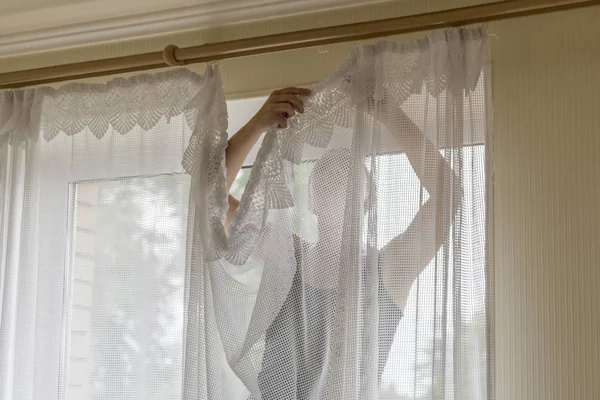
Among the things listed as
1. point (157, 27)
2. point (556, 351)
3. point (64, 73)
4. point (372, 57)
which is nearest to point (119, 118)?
point (64, 73)

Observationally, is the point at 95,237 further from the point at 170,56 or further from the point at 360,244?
the point at 360,244

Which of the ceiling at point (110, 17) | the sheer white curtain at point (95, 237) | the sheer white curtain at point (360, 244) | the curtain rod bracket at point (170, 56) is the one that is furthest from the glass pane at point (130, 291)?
the ceiling at point (110, 17)

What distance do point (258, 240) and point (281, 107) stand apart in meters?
0.26

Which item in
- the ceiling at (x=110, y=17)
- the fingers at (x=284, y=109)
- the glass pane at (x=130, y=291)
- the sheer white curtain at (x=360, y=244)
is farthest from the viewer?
the ceiling at (x=110, y=17)

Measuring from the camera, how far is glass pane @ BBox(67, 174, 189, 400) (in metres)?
1.82

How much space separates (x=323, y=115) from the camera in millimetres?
1714

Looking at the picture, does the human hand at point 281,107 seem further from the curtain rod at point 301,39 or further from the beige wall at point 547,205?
the beige wall at point 547,205

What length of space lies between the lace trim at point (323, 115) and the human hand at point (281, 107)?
0.05ft

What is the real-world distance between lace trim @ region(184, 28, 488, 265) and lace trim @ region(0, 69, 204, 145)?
0.23 meters

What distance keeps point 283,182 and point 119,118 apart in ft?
1.48

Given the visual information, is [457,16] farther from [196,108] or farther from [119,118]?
[119,118]

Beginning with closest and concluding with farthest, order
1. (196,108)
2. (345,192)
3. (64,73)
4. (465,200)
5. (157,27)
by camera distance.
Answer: (465,200) < (345,192) < (196,108) < (64,73) < (157,27)

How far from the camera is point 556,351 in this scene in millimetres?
1616

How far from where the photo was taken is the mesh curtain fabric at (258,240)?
5.20 feet
